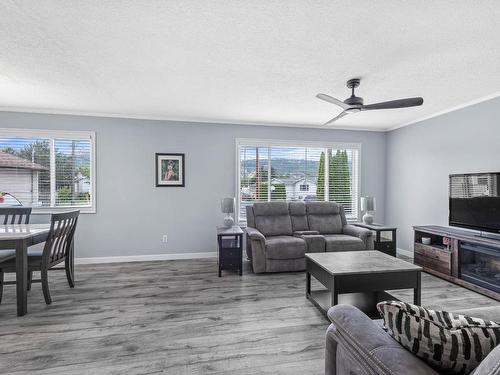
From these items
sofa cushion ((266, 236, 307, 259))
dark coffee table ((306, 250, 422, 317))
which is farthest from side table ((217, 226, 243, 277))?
dark coffee table ((306, 250, 422, 317))

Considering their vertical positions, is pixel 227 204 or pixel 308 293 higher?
pixel 227 204

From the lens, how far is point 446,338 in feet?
3.02

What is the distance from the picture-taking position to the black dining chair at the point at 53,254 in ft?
9.42

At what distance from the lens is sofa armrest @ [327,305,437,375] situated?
897mm

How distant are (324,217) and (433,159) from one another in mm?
2009

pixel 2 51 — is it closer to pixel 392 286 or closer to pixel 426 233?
pixel 392 286

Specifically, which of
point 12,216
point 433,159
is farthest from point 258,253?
point 12,216

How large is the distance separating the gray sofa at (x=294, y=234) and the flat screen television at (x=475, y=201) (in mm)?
1207

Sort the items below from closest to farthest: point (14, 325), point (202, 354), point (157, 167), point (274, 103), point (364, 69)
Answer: point (202, 354), point (14, 325), point (364, 69), point (274, 103), point (157, 167)

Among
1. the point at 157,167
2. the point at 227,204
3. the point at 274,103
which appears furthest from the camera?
the point at 157,167

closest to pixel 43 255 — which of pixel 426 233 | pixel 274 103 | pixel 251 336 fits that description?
pixel 251 336

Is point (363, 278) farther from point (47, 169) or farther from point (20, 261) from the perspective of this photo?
point (47, 169)

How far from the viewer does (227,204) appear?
173 inches

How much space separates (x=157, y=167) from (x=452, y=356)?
4.57 meters
